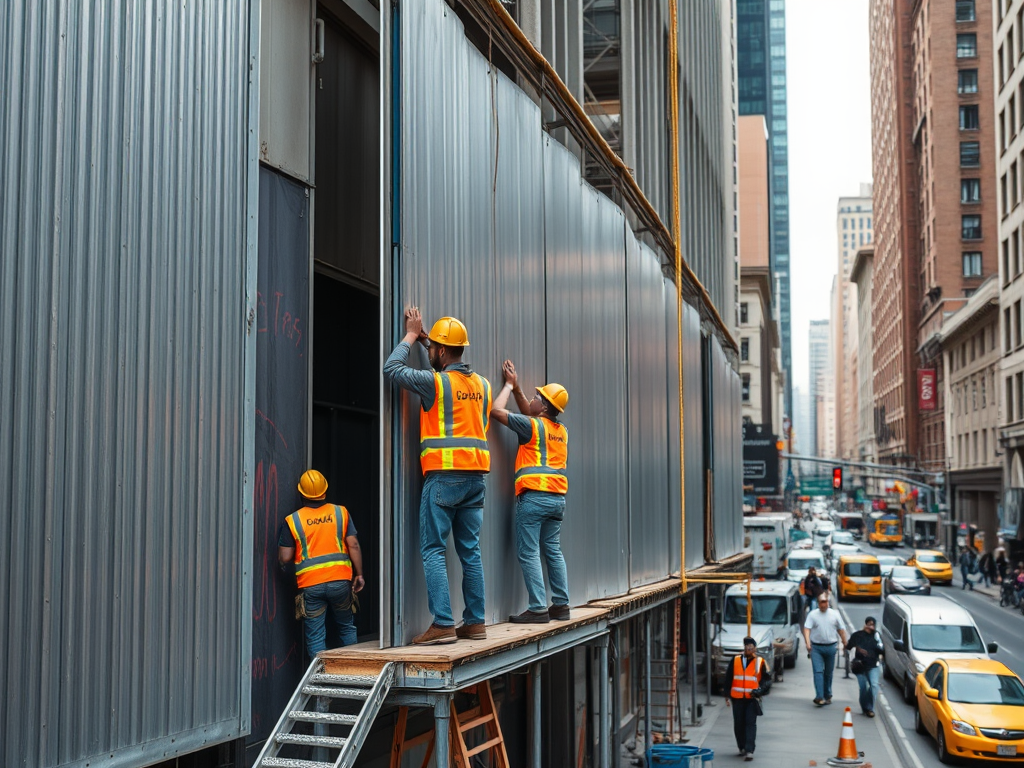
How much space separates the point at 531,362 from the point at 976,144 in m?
91.8

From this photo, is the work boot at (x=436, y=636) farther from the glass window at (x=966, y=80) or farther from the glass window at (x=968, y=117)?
the glass window at (x=966, y=80)

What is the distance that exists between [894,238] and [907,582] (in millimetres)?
86881

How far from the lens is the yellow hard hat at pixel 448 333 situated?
7.76 meters

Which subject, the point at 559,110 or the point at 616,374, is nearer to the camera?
the point at 559,110

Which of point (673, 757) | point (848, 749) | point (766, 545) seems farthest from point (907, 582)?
point (673, 757)

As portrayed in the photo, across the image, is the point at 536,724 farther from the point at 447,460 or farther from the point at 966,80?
the point at 966,80

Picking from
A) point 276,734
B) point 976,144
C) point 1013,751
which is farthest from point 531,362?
point 976,144

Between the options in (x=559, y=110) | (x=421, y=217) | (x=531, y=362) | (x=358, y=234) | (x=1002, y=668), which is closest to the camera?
(x=421, y=217)

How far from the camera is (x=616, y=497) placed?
44.3 ft

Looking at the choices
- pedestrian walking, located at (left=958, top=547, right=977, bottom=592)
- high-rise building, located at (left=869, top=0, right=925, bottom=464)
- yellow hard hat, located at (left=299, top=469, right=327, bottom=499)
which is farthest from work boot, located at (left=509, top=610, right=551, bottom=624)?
high-rise building, located at (left=869, top=0, right=925, bottom=464)

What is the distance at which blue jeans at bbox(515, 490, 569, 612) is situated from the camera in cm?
929

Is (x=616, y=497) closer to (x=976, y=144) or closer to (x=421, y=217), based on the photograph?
(x=421, y=217)

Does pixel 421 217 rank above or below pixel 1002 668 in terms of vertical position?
above

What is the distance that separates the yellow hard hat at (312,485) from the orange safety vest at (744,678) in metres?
10.9
